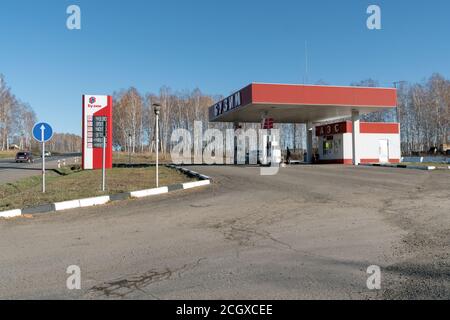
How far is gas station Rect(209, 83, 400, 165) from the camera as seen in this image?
2389 cm

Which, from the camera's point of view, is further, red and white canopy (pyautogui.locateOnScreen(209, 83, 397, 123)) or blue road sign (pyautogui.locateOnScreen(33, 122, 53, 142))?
red and white canopy (pyautogui.locateOnScreen(209, 83, 397, 123))

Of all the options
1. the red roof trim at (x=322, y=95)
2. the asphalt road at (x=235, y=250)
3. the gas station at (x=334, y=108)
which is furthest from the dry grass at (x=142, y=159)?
the asphalt road at (x=235, y=250)

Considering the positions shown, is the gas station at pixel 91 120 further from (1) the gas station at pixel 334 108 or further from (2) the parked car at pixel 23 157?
(2) the parked car at pixel 23 157

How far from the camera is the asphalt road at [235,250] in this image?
4121 mm

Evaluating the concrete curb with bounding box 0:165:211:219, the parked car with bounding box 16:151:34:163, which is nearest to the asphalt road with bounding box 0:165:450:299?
the concrete curb with bounding box 0:165:211:219

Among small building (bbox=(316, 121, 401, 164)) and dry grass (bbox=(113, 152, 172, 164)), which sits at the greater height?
small building (bbox=(316, 121, 401, 164))

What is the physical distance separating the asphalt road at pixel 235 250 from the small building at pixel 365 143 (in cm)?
2295

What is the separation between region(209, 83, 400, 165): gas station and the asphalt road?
14304 millimetres

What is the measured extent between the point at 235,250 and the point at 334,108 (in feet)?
75.4

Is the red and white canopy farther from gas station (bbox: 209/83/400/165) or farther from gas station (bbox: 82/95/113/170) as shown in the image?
gas station (bbox: 82/95/113/170)

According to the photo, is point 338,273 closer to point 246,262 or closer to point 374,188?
point 246,262

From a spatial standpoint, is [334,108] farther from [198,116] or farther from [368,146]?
[198,116]

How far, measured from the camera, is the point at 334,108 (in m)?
26.7
